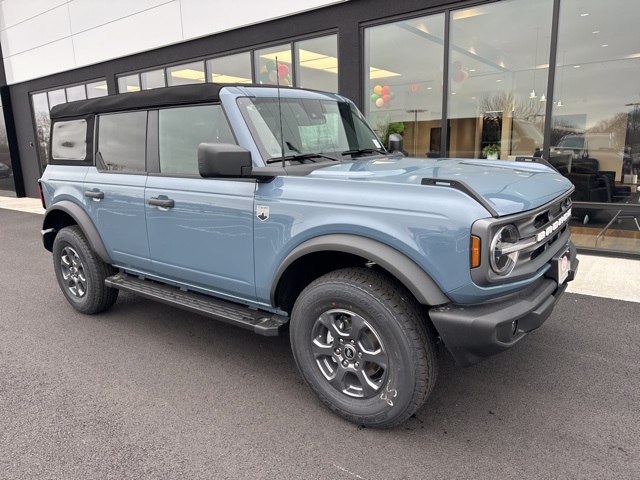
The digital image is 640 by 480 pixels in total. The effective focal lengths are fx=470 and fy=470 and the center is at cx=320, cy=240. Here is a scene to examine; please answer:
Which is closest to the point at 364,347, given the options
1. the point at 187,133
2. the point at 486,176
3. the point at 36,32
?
the point at 486,176

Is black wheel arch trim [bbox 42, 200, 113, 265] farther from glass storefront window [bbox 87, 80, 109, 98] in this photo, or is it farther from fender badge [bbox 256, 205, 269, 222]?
glass storefront window [bbox 87, 80, 109, 98]

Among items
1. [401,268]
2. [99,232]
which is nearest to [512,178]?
[401,268]

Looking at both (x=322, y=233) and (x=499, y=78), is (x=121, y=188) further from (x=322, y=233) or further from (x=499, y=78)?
(x=499, y=78)

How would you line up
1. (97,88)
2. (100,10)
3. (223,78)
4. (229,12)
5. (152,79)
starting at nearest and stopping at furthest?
(229,12) → (223,78) → (152,79) → (100,10) → (97,88)

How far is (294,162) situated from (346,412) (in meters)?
1.60

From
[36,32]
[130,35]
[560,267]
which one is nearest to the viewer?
[560,267]

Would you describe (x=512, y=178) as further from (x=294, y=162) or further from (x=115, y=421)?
(x=115, y=421)

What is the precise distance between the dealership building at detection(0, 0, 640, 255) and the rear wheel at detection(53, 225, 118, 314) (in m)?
3.91

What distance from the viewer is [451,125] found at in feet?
25.2

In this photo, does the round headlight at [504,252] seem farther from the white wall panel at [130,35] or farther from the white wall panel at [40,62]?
the white wall panel at [40,62]

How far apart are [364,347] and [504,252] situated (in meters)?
0.91

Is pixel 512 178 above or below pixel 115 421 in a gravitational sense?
above

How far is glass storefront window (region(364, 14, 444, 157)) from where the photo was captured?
24.9 feet

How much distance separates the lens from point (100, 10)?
1213 cm
